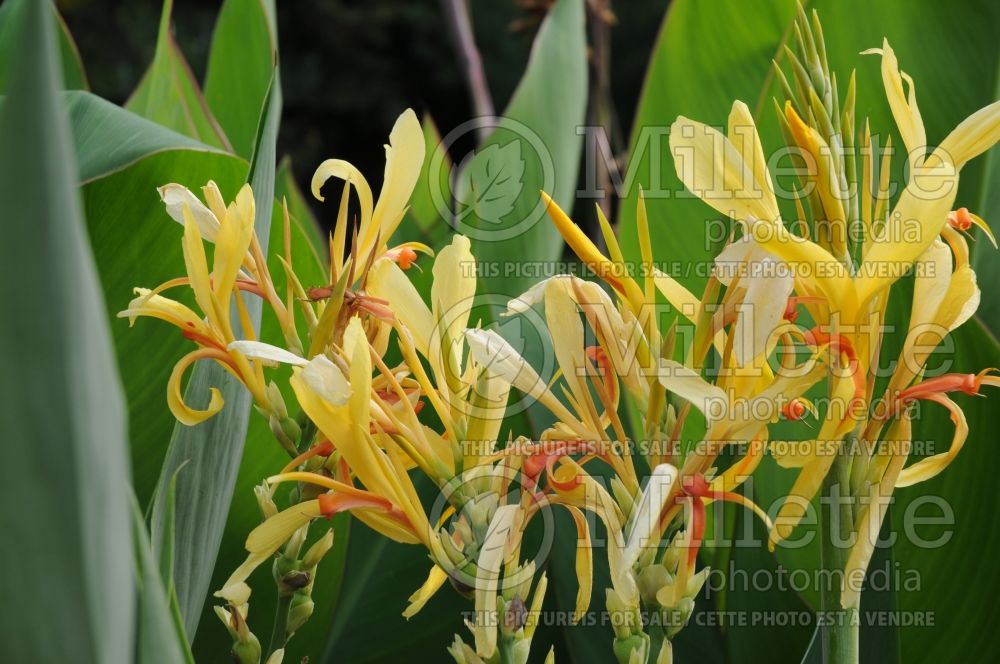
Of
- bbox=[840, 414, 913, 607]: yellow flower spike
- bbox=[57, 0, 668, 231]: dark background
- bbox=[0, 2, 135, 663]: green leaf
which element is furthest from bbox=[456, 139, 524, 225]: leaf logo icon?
bbox=[57, 0, 668, 231]: dark background

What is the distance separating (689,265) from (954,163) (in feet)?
0.89

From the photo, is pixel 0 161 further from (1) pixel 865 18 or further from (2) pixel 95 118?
(1) pixel 865 18

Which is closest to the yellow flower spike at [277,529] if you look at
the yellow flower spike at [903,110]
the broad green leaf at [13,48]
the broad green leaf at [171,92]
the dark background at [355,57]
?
the yellow flower spike at [903,110]

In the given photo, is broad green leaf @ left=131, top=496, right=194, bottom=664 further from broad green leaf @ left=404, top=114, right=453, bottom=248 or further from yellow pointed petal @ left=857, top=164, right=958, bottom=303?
broad green leaf @ left=404, top=114, right=453, bottom=248

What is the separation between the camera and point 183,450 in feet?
1.25

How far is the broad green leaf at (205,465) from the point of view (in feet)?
1.21

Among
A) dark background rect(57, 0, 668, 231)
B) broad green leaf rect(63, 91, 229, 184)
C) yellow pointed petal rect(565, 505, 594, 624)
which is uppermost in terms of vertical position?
dark background rect(57, 0, 668, 231)

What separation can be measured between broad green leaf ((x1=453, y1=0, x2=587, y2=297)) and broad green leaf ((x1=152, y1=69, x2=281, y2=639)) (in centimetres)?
20

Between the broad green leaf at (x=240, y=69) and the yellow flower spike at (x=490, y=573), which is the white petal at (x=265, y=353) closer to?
the yellow flower spike at (x=490, y=573)

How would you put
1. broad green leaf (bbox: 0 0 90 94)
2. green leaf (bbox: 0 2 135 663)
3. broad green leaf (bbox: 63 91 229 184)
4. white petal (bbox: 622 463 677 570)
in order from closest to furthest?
green leaf (bbox: 0 2 135 663)
white petal (bbox: 622 463 677 570)
broad green leaf (bbox: 63 91 229 184)
broad green leaf (bbox: 0 0 90 94)

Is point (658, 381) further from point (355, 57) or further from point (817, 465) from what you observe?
point (355, 57)

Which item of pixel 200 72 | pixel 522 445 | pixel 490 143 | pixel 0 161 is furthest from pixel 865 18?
pixel 200 72

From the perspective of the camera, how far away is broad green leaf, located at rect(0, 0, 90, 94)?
597 mm

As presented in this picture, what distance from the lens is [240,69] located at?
2.51 feet
